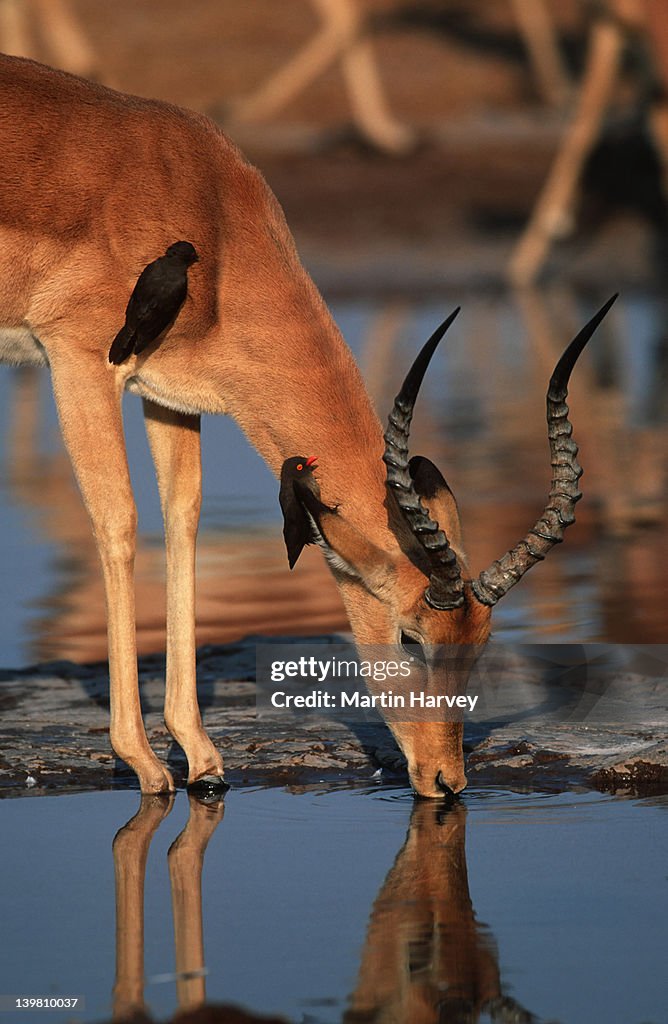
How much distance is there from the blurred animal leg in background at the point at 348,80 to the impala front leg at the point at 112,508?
19.9 meters

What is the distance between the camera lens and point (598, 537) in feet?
39.5

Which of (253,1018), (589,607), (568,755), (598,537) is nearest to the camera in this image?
(253,1018)

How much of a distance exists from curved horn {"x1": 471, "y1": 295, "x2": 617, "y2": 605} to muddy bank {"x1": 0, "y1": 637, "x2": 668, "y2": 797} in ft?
3.05

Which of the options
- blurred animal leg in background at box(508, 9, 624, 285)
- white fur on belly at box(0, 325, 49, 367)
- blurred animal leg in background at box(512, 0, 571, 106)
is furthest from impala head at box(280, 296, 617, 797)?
blurred animal leg in background at box(512, 0, 571, 106)

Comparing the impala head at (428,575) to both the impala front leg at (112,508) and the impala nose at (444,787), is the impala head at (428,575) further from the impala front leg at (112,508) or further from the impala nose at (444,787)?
the impala front leg at (112,508)

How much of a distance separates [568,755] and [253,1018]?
2738mm

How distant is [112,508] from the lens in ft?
23.5

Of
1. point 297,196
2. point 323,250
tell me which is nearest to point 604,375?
point 323,250

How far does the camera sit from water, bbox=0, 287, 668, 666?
10055mm

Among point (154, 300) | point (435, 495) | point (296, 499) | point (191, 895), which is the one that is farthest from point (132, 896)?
point (154, 300)

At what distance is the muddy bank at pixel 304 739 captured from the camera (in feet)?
23.8

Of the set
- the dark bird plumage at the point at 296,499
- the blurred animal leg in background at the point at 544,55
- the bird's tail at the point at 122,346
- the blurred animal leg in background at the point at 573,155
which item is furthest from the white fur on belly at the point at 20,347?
the blurred animal leg in background at the point at 544,55

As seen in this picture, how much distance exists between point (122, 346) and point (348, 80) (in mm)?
22069

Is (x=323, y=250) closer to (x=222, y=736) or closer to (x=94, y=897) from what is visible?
(x=222, y=736)
